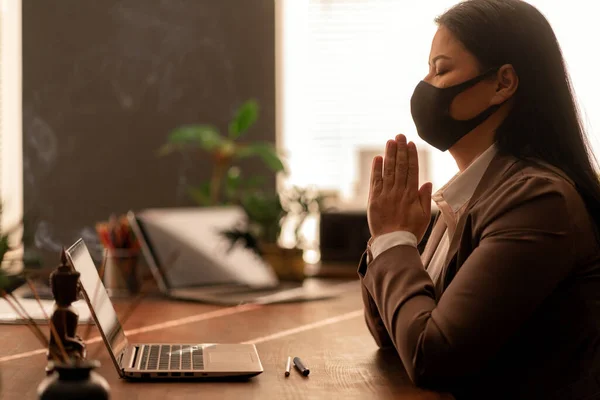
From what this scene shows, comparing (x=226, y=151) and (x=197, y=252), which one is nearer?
(x=197, y=252)

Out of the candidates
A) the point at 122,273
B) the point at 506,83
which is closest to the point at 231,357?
the point at 506,83

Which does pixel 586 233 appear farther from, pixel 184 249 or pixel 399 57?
pixel 399 57

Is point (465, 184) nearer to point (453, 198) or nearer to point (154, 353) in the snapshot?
point (453, 198)

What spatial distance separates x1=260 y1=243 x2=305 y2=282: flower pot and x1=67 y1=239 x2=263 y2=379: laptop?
100 cm

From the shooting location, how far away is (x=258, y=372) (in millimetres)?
1214

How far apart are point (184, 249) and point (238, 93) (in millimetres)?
1382

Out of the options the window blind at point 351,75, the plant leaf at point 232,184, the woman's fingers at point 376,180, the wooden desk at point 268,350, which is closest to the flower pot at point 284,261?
the wooden desk at point 268,350

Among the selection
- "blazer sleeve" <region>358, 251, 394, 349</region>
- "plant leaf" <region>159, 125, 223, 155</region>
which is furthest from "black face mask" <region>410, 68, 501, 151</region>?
"plant leaf" <region>159, 125, 223, 155</region>

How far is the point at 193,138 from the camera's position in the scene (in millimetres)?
3330

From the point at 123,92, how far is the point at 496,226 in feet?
8.53

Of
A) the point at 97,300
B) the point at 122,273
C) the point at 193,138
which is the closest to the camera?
the point at 97,300

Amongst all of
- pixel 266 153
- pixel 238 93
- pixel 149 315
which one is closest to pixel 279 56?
pixel 238 93

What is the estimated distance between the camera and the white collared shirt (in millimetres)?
1290

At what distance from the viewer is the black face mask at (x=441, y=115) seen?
1.36m
